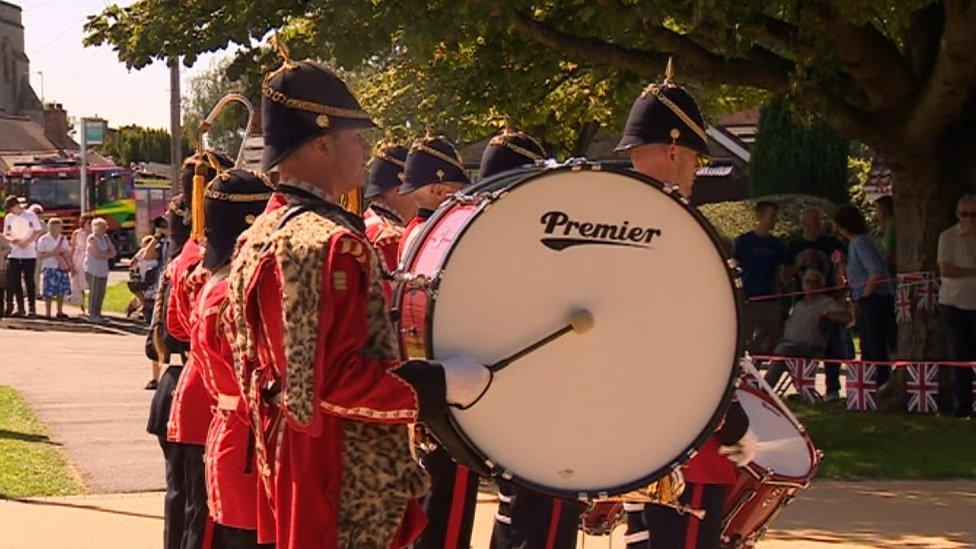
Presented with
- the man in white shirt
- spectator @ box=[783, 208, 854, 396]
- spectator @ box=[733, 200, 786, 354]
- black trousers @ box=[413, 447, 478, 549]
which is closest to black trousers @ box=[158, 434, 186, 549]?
black trousers @ box=[413, 447, 478, 549]

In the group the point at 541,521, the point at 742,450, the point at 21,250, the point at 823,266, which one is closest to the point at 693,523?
the point at 742,450

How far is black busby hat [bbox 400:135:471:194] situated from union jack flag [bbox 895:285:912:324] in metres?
7.66

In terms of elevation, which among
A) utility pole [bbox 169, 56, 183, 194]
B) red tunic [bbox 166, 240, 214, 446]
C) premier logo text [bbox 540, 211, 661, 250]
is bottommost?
red tunic [bbox 166, 240, 214, 446]

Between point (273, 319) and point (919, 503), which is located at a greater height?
point (273, 319)

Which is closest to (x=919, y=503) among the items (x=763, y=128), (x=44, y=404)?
(x=44, y=404)

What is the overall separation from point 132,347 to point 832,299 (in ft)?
32.4

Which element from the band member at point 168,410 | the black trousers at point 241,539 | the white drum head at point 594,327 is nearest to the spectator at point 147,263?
the band member at point 168,410

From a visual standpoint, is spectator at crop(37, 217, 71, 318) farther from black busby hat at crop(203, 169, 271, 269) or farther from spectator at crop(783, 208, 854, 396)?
black busby hat at crop(203, 169, 271, 269)

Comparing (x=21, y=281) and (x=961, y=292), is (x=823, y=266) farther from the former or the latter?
(x=21, y=281)

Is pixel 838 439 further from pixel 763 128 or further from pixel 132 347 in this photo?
pixel 763 128

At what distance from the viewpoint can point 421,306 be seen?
408cm

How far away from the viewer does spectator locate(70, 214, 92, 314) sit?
25.1 meters

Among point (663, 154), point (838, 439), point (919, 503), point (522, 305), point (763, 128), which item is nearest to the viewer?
point (522, 305)

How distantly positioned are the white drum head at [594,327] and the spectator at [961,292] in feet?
28.4
